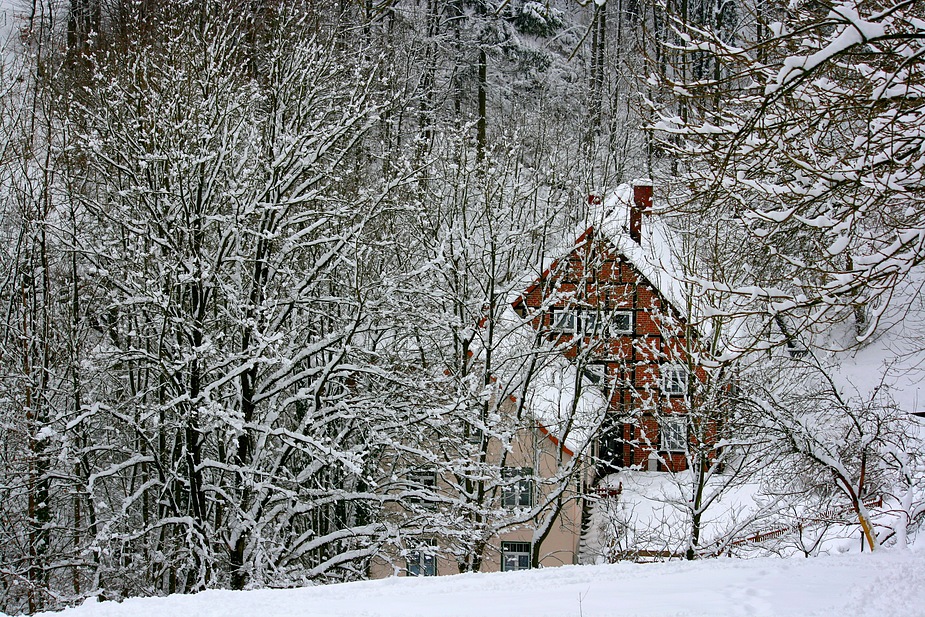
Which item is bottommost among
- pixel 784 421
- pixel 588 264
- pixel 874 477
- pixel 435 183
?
pixel 874 477

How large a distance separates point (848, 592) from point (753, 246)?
3182mm

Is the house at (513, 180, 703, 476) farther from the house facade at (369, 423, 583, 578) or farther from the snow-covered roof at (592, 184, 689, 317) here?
the house facade at (369, 423, 583, 578)

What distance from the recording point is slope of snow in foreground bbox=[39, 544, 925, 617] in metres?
4.89

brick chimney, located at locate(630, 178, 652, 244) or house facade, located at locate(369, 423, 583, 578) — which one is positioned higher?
brick chimney, located at locate(630, 178, 652, 244)

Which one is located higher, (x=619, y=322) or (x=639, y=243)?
(x=639, y=243)

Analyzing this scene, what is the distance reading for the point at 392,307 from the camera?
12.4 meters

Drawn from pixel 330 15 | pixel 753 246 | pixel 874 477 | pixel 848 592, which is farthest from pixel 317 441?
pixel 330 15

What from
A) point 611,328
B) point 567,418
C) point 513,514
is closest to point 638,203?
point 611,328

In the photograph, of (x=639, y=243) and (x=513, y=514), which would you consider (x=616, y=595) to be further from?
(x=639, y=243)

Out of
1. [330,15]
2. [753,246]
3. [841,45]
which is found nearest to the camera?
[841,45]

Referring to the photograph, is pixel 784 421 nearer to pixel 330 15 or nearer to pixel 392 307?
pixel 392 307

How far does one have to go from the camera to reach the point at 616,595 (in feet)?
17.6

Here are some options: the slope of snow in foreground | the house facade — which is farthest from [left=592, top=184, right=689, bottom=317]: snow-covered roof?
the slope of snow in foreground

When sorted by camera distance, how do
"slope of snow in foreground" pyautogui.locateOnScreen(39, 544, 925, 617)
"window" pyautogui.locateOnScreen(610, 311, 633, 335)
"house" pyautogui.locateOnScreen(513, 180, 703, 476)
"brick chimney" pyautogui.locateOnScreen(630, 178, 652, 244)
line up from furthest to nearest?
1. "brick chimney" pyautogui.locateOnScreen(630, 178, 652, 244)
2. "window" pyautogui.locateOnScreen(610, 311, 633, 335)
3. "house" pyautogui.locateOnScreen(513, 180, 703, 476)
4. "slope of snow in foreground" pyautogui.locateOnScreen(39, 544, 925, 617)
